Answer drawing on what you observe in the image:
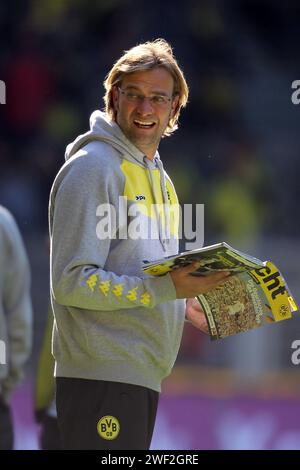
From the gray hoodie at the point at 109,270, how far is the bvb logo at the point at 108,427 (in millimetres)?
105

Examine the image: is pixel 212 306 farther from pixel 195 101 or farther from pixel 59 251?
pixel 195 101

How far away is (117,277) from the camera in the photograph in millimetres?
2740

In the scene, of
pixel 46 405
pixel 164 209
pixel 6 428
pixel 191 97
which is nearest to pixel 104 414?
pixel 164 209

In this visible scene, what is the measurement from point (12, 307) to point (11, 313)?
0.03 m

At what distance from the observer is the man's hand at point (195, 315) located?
3191 mm

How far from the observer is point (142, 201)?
289 centimetres

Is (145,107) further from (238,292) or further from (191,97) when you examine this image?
(191,97)

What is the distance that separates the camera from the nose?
9.52 ft
